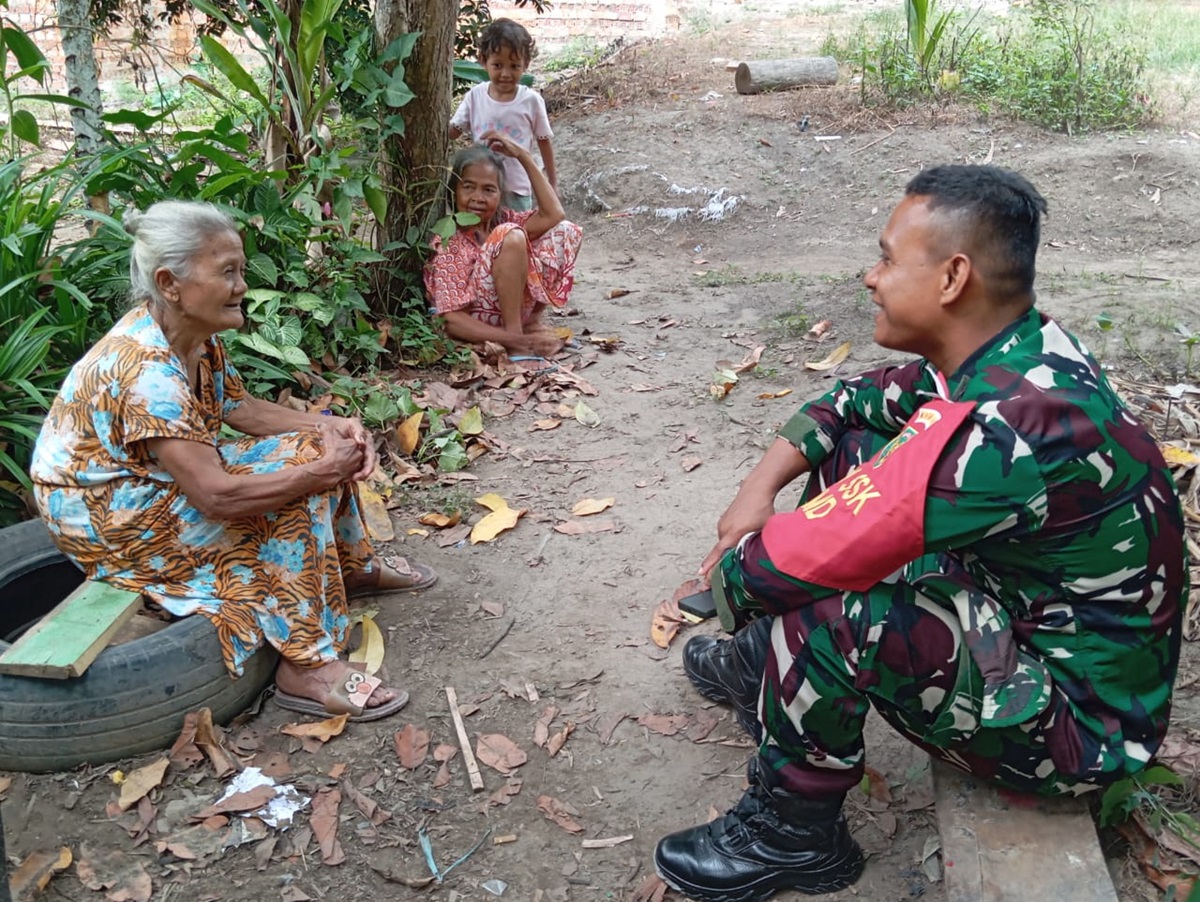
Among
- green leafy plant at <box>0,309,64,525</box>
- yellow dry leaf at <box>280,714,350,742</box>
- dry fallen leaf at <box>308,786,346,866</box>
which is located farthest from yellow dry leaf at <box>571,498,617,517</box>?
green leafy plant at <box>0,309,64,525</box>

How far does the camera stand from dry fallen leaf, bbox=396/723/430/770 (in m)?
3.01

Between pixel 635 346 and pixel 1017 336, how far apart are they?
3946mm

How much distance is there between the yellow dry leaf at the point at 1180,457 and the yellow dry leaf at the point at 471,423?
9.33 ft

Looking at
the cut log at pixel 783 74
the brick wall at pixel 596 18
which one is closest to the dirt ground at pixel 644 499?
the cut log at pixel 783 74

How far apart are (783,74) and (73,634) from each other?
9214mm

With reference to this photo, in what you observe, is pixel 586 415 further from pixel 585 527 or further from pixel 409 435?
pixel 585 527

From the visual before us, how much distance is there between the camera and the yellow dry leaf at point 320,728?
3.08m

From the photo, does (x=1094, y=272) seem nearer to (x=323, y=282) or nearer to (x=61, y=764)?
(x=323, y=282)

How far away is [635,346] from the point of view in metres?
5.97

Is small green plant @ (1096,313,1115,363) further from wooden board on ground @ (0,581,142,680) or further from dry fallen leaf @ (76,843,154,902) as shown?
dry fallen leaf @ (76,843,154,902)

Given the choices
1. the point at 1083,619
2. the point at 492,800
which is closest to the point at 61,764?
the point at 492,800

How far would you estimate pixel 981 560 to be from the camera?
7.09ft

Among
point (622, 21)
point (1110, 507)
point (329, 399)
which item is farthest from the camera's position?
point (622, 21)

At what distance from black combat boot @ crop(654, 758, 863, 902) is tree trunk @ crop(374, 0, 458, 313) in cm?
389
